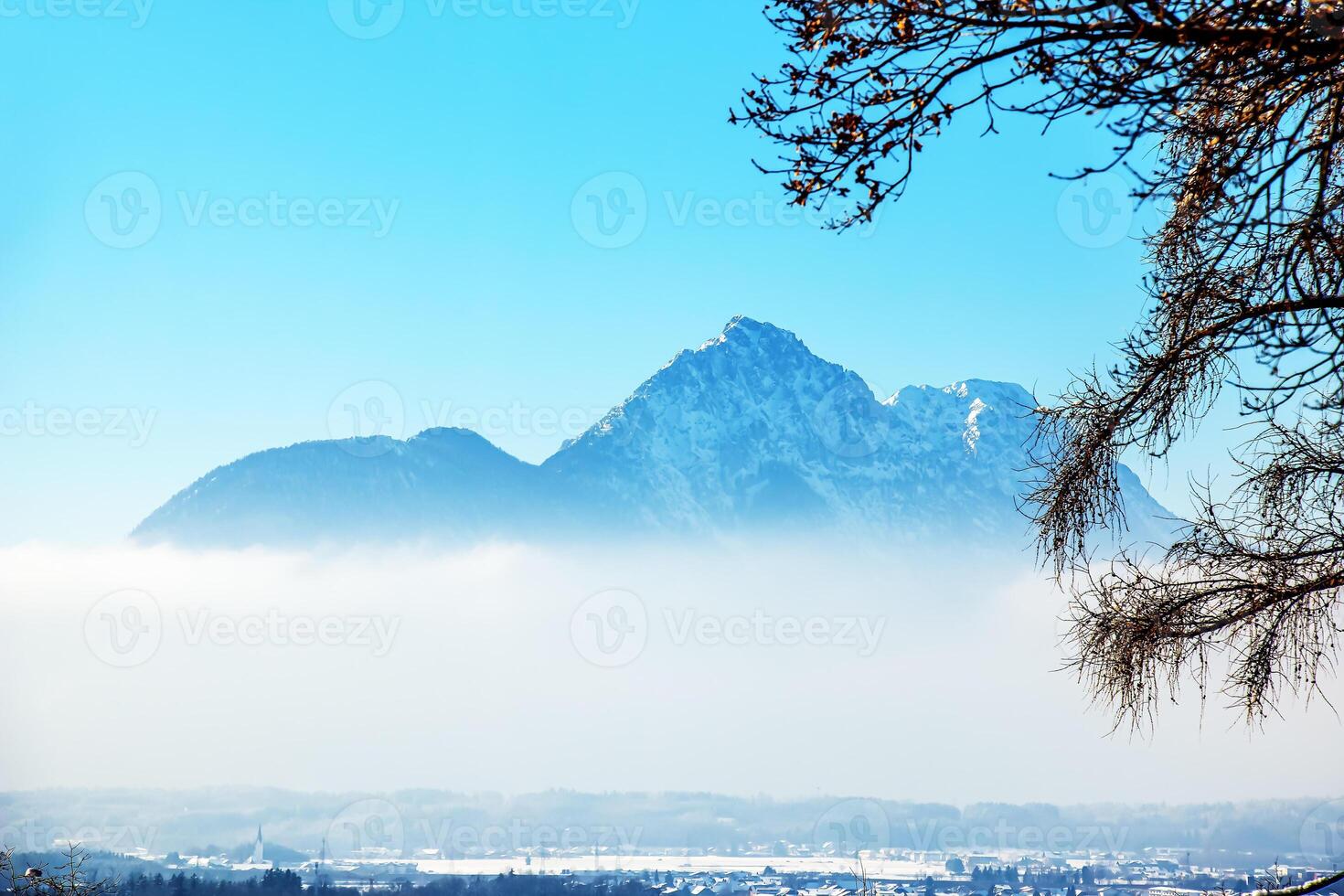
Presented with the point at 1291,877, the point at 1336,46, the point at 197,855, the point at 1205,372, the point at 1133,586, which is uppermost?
the point at 1336,46

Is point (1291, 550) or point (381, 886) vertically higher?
point (1291, 550)

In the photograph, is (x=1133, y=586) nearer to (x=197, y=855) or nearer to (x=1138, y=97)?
(x=1138, y=97)

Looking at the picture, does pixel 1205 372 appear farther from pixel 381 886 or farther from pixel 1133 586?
pixel 381 886

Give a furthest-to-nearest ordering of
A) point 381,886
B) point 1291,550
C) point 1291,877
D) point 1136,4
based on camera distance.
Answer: point 381,886, point 1291,550, point 1291,877, point 1136,4

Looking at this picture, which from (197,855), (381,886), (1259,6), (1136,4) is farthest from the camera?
(197,855)

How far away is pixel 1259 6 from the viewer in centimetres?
407

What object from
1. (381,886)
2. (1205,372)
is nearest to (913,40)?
(1205,372)

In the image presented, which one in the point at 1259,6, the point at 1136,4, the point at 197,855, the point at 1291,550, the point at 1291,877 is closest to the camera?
the point at 1136,4

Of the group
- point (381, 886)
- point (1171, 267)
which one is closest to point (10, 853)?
point (1171, 267)

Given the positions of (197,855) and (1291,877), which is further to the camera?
(197,855)

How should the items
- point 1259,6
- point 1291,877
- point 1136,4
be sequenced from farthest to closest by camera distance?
1. point 1291,877
2. point 1259,6
3. point 1136,4

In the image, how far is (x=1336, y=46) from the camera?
391 cm

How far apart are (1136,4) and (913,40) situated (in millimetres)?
740

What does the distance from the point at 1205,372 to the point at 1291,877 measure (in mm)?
2566
